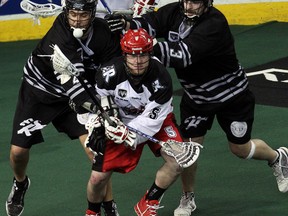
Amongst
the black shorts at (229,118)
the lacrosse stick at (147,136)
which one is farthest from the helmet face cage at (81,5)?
the black shorts at (229,118)

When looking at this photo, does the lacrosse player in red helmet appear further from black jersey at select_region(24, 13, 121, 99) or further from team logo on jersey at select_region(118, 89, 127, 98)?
black jersey at select_region(24, 13, 121, 99)

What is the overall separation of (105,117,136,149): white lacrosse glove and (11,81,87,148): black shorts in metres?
0.65

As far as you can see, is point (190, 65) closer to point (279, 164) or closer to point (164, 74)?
Result: point (164, 74)

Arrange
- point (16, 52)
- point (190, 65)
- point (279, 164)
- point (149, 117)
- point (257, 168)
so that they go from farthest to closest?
point (16, 52)
point (257, 168)
point (279, 164)
point (190, 65)
point (149, 117)

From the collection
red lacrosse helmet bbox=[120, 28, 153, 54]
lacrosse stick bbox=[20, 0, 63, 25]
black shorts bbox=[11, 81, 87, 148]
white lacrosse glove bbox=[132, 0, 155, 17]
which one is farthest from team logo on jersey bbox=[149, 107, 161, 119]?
white lacrosse glove bbox=[132, 0, 155, 17]

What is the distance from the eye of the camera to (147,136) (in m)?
5.50

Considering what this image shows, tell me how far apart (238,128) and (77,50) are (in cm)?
113

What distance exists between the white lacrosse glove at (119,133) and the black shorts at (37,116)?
0.65 meters

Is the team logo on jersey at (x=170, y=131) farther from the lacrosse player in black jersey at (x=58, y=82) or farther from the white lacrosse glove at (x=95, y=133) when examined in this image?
the lacrosse player in black jersey at (x=58, y=82)

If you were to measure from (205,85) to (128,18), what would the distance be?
2.00 ft

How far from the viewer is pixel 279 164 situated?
637cm

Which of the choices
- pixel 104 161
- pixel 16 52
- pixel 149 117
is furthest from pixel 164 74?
pixel 16 52

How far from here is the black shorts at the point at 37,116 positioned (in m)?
6.06

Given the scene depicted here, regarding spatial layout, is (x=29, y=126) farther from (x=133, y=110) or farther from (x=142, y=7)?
(x=142, y=7)
